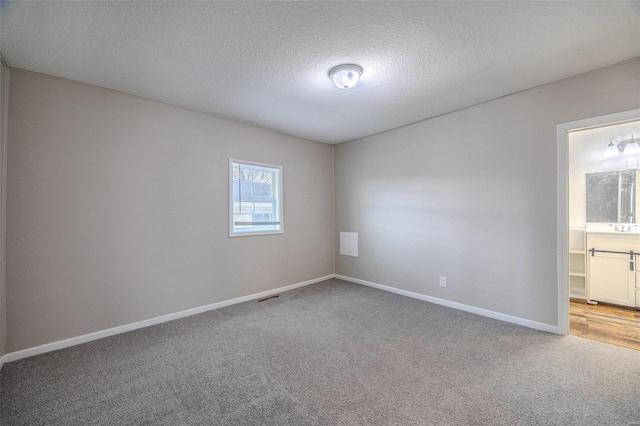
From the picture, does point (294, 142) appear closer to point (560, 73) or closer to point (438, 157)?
point (438, 157)

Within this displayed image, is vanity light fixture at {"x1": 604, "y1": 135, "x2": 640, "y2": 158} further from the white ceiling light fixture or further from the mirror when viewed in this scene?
the white ceiling light fixture

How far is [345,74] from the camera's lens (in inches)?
92.0

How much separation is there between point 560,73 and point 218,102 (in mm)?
3455

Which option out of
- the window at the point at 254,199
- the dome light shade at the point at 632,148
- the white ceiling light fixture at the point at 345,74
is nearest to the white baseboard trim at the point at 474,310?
the window at the point at 254,199

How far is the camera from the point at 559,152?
2604 mm

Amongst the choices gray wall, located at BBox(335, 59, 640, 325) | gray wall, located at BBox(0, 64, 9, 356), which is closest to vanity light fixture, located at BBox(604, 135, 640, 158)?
gray wall, located at BBox(335, 59, 640, 325)

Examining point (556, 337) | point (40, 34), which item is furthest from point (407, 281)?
point (40, 34)

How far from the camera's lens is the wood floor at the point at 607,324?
254 centimetres

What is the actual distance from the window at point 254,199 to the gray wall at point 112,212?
0.41 ft

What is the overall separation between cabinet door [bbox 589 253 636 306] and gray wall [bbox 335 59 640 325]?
160 cm

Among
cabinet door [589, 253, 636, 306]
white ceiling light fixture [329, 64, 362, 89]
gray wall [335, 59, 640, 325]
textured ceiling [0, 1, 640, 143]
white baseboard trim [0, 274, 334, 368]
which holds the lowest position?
white baseboard trim [0, 274, 334, 368]

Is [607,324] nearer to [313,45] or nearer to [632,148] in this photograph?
[632,148]

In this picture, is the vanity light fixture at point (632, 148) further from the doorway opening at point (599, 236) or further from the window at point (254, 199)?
the window at point (254, 199)

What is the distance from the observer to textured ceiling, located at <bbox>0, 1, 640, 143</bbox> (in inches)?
67.1
